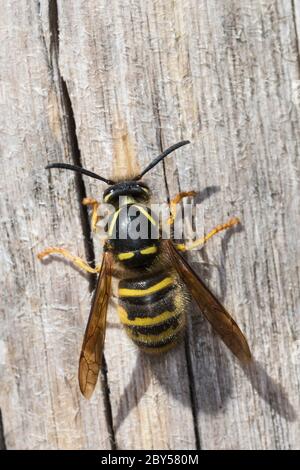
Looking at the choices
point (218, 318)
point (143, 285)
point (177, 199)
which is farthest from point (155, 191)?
point (218, 318)

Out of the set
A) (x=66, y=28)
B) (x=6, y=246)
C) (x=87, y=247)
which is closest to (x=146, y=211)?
(x=87, y=247)

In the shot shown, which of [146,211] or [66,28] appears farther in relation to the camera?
[146,211]

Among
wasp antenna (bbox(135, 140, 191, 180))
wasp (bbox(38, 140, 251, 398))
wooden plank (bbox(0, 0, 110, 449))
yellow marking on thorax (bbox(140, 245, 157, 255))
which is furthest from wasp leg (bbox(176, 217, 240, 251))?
wooden plank (bbox(0, 0, 110, 449))

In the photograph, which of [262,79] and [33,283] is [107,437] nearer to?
[33,283]

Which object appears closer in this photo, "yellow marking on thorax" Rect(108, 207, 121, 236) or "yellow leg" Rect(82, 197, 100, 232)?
"yellow leg" Rect(82, 197, 100, 232)

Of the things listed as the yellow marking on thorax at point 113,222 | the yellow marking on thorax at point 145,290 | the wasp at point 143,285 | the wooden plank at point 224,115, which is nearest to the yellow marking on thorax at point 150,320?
the wasp at point 143,285

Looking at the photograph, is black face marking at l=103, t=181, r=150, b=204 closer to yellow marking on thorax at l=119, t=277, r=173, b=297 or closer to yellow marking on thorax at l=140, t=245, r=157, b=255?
yellow marking on thorax at l=140, t=245, r=157, b=255
